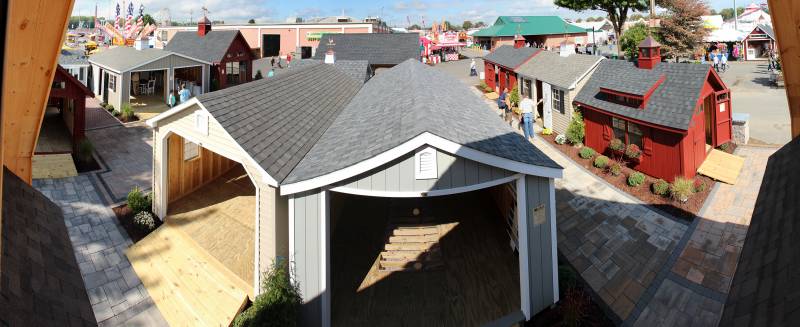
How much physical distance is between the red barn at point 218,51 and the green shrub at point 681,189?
90.2 feet

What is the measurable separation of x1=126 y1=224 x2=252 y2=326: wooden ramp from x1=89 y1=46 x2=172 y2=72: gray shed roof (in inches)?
677

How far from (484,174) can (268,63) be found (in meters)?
43.6

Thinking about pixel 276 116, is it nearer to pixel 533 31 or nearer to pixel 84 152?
pixel 84 152

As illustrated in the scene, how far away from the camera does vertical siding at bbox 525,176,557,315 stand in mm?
7871

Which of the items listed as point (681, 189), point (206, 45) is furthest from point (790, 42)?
point (206, 45)

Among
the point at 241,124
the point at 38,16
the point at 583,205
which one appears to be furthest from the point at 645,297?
the point at 38,16

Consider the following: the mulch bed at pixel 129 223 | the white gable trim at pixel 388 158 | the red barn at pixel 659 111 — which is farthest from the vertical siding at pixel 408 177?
the red barn at pixel 659 111

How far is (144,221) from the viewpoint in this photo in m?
10.5

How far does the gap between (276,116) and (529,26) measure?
64267 mm

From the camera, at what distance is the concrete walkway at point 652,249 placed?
8.38 metres

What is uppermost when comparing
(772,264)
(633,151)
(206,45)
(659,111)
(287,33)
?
(287,33)

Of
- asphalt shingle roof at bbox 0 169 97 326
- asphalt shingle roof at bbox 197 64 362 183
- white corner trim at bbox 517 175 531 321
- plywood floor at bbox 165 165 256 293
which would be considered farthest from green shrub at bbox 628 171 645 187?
asphalt shingle roof at bbox 0 169 97 326

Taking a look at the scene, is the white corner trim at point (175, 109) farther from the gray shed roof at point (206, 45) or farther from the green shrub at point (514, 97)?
the green shrub at point (514, 97)

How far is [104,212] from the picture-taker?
456 inches
